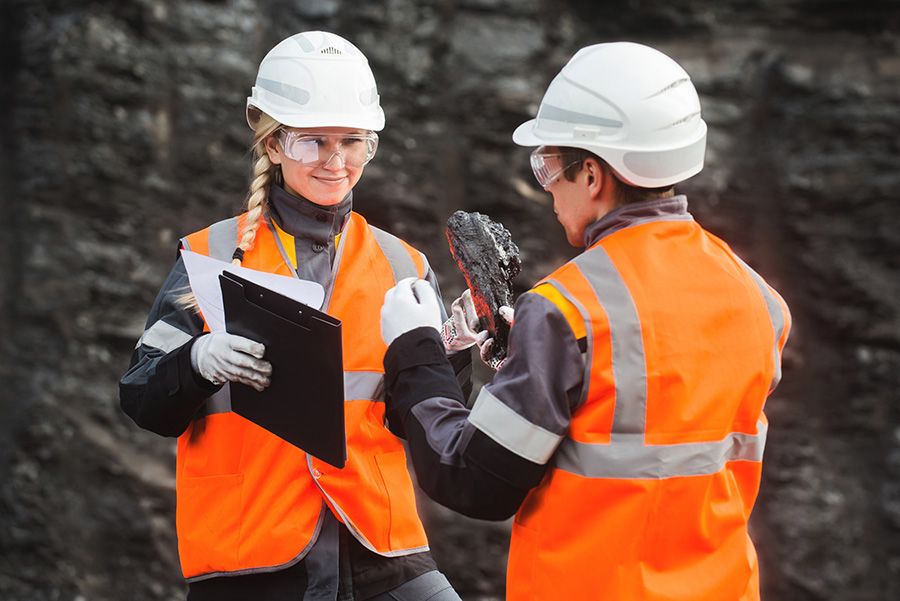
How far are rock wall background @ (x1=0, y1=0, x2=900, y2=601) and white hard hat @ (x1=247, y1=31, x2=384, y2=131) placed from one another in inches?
95.1

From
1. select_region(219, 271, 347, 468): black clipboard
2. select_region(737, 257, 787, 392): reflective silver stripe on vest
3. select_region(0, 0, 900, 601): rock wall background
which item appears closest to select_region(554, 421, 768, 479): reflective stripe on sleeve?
select_region(737, 257, 787, 392): reflective silver stripe on vest

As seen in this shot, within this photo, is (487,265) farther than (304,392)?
Yes

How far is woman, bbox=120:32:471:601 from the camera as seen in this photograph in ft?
5.89

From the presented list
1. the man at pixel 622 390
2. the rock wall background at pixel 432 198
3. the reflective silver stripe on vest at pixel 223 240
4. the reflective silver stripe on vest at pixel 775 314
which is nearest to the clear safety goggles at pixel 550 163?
the man at pixel 622 390

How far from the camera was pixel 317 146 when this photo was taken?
194cm

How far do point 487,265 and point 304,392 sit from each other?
51 centimetres

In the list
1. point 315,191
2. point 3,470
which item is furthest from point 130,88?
point 315,191

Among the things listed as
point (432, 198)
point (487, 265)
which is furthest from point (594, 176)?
point (432, 198)

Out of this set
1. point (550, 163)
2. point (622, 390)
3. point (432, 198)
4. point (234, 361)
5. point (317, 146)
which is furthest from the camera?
point (432, 198)

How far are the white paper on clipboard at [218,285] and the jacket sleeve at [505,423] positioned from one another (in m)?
0.37

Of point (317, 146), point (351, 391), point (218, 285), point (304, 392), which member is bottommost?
point (351, 391)

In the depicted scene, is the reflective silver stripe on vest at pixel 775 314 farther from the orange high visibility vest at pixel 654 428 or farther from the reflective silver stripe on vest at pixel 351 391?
the reflective silver stripe on vest at pixel 351 391

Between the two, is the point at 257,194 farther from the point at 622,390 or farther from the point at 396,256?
the point at 622,390

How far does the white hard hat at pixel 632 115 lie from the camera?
A: 1482 millimetres
